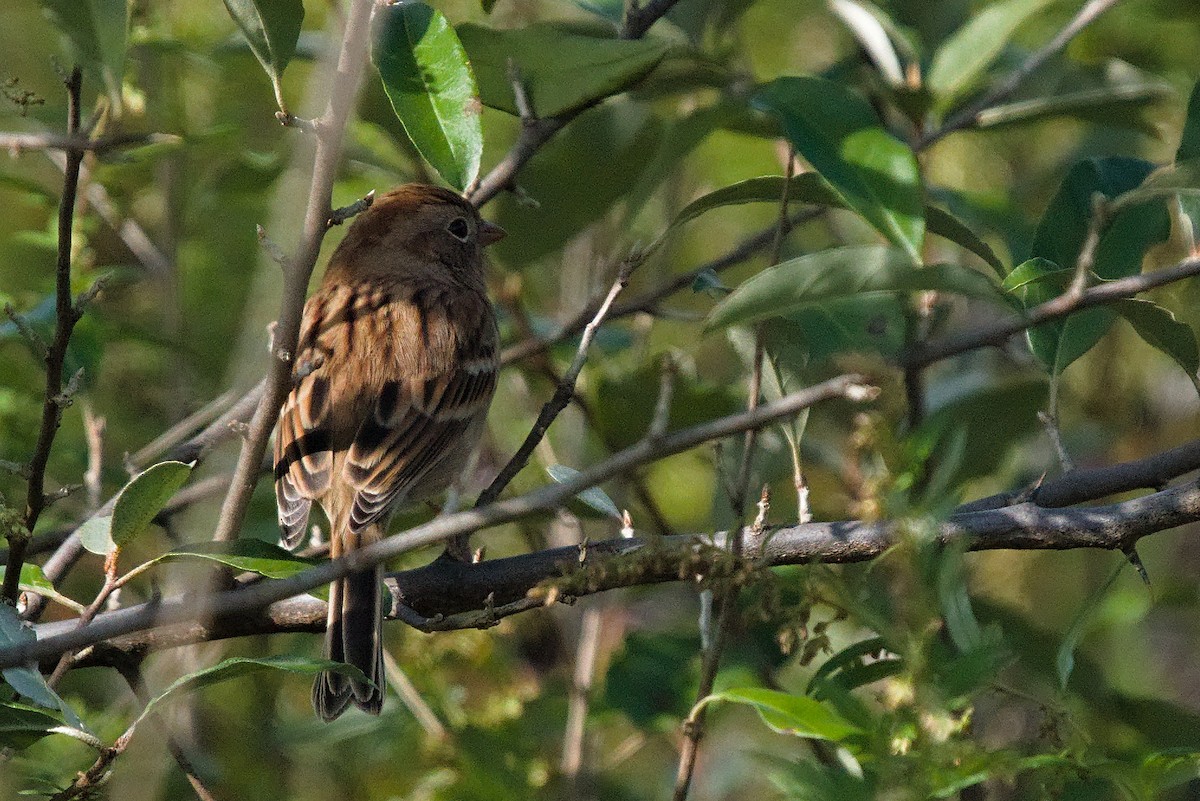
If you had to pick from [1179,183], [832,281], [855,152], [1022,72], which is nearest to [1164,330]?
[1179,183]

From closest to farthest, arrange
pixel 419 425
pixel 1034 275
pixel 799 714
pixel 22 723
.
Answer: pixel 799 714 → pixel 22 723 → pixel 1034 275 → pixel 419 425

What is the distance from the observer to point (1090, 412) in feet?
16.6

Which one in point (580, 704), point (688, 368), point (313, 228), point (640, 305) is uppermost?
point (313, 228)

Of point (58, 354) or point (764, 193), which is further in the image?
point (764, 193)

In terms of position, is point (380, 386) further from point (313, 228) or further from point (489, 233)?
point (313, 228)

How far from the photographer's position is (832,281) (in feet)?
6.76

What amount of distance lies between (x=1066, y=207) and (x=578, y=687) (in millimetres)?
1784

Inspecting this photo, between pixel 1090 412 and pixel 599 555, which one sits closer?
pixel 599 555

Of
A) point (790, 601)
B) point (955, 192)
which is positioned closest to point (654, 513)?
point (790, 601)

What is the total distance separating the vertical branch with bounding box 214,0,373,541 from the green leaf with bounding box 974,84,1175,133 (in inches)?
89.2

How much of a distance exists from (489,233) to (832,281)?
2.38 m

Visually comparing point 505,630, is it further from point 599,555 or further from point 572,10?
point 572,10

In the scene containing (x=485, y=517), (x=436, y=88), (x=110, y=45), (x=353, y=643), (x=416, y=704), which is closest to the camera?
(x=485, y=517)

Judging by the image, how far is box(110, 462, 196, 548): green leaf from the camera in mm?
2365
